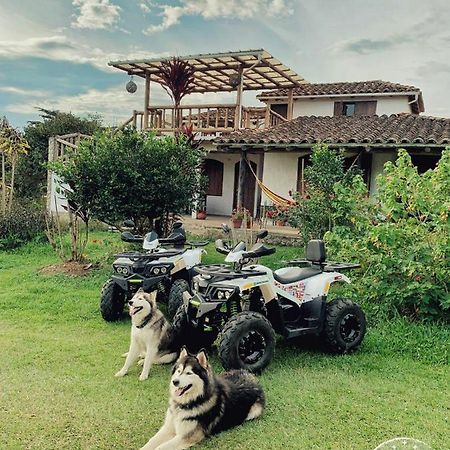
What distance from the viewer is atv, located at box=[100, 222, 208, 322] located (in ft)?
21.1

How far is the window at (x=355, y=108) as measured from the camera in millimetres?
16781

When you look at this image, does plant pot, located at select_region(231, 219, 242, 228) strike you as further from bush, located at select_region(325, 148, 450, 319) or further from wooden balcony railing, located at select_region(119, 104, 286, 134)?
bush, located at select_region(325, 148, 450, 319)

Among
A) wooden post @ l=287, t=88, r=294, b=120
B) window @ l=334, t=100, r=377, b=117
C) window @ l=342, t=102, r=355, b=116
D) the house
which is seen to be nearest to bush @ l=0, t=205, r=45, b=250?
the house

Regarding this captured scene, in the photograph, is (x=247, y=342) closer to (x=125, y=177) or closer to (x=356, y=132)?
(x=125, y=177)

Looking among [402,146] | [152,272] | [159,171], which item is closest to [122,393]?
[152,272]

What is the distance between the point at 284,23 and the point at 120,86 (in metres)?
7.22

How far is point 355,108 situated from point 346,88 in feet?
2.47

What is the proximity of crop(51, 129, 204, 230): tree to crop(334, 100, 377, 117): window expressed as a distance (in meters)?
9.02

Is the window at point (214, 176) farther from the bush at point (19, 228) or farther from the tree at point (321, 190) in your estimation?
the tree at point (321, 190)

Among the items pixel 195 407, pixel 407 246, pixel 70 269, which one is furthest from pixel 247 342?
pixel 70 269

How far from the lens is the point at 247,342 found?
4805 millimetres

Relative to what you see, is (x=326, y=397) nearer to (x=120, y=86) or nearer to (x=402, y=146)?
(x=402, y=146)

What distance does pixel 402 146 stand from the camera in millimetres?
11359

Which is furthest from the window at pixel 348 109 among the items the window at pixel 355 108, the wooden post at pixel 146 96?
the wooden post at pixel 146 96
